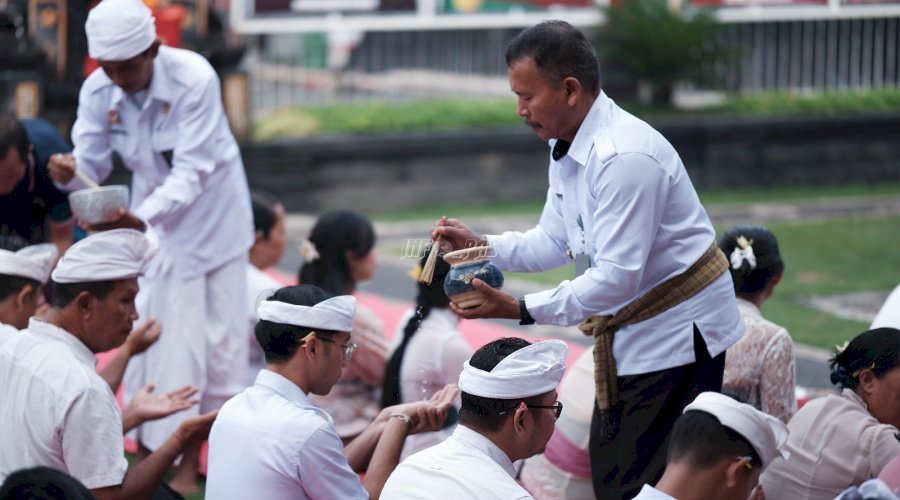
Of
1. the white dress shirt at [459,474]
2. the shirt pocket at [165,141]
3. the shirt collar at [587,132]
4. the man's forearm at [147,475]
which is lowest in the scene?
the man's forearm at [147,475]

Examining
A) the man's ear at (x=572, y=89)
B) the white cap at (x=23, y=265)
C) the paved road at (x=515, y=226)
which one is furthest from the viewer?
the paved road at (x=515, y=226)

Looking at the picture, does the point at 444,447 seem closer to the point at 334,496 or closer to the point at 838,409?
the point at 334,496

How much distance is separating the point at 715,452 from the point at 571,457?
1685mm

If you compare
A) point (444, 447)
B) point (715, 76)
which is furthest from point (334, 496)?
point (715, 76)

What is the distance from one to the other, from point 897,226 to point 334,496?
27.1 ft

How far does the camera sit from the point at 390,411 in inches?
144

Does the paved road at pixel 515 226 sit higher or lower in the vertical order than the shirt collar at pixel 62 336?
lower

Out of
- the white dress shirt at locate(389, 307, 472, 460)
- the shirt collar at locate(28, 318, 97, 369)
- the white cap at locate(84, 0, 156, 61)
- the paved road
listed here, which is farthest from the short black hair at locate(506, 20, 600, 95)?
the paved road

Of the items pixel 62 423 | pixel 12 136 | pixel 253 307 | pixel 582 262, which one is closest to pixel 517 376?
pixel 582 262

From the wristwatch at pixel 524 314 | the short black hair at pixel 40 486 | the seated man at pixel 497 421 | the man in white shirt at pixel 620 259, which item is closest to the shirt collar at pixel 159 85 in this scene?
the man in white shirt at pixel 620 259

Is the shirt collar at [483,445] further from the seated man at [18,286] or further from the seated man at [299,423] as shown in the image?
the seated man at [18,286]

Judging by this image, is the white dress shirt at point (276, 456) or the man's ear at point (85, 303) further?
the man's ear at point (85, 303)

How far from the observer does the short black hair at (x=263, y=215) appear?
18.9ft

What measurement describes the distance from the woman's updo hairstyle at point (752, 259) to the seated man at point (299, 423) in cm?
118
